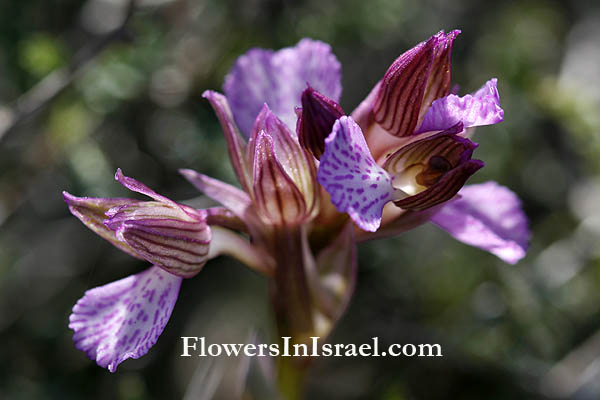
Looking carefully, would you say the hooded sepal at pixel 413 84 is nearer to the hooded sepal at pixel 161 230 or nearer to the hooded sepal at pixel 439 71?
the hooded sepal at pixel 439 71

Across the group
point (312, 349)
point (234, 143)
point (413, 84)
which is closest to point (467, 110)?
Result: point (413, 84)

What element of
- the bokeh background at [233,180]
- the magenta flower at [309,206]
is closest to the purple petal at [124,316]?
the magenta flower at [309,206]

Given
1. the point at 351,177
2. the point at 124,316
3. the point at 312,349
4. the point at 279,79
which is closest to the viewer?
the point at 351,177

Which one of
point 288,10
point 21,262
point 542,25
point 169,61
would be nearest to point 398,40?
point 288,10

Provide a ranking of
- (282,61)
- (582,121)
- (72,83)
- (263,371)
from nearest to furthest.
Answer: (263,371) → (282,61) → (72,83) → (582,121)

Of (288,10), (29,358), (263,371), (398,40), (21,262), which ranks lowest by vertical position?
(29,358)

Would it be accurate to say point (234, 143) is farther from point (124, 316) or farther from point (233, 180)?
point (233, 180)

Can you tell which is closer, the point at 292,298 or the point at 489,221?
the point at 292,298

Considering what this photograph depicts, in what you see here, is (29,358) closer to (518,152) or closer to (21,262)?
(21,262)
